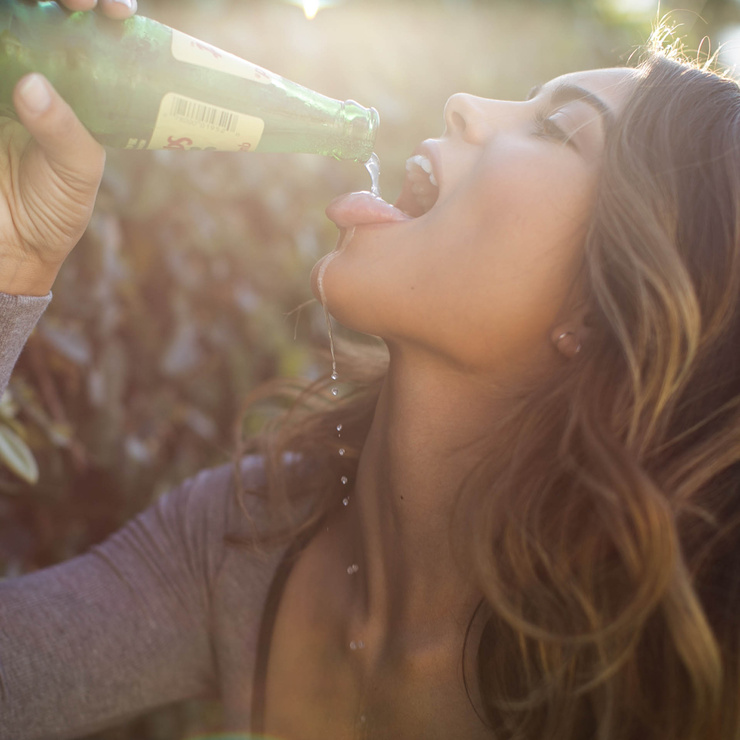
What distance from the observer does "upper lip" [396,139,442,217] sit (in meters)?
1.30

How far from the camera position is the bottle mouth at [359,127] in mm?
1353

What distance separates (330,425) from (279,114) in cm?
78

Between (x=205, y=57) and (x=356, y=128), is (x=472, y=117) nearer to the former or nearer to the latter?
(x=356, y=128)

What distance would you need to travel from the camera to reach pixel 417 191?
153 cm

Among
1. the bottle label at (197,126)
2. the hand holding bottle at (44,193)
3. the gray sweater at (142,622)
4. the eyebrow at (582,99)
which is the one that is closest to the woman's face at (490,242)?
the eyebrow at (582,99)

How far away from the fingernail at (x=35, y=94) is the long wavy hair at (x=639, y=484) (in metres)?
0.85

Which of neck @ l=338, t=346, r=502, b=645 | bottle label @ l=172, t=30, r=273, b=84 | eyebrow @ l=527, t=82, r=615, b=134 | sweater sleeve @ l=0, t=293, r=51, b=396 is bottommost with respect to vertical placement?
neck @ l=338, t=346, r=502, b=645

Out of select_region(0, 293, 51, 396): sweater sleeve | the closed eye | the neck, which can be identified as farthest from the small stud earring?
select_region(0, 293, 51, 396): sweater sleeve

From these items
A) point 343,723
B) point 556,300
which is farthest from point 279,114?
point 343,723

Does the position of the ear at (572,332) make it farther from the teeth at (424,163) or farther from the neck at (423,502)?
the teeth at (424,163)

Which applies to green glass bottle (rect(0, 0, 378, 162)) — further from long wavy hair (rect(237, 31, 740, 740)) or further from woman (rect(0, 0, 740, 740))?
long wavy hair (rect(237, 31, 740, 740))

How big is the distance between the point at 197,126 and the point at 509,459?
791 mm

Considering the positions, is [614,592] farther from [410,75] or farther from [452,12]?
[452,12]

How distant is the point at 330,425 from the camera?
1.75 m
